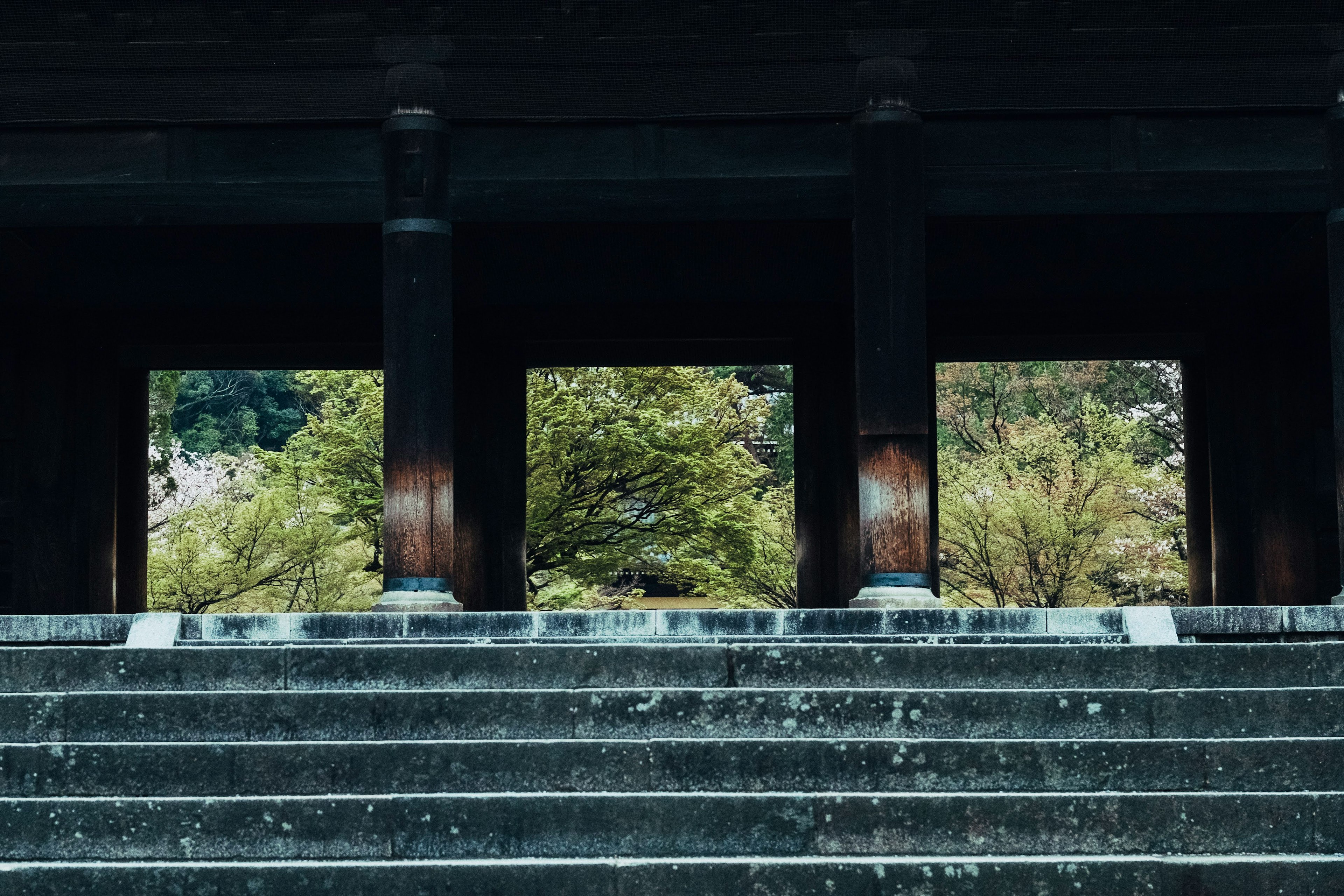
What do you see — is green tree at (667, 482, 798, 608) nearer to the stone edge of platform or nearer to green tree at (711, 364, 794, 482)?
green tree at (711, 364, 794, 482)

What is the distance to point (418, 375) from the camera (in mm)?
10000

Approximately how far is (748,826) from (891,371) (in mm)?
5002

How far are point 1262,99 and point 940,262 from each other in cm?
347

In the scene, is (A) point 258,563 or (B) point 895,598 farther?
(A) point 258,563

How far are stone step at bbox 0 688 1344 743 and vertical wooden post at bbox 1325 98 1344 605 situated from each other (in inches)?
165

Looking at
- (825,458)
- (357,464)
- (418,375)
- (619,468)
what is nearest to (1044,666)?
(418,375)

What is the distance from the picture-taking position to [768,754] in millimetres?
5707

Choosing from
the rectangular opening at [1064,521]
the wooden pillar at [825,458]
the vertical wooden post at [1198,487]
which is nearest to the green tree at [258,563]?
the rectangular opening at [1064,521]

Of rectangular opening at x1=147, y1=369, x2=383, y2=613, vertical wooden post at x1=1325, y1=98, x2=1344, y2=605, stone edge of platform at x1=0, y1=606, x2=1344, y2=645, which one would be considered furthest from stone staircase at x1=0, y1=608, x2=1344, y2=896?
rectangular opening at x1=147, y1=369, x2=383, y2=613

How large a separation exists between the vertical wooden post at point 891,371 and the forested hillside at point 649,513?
12.9 meters

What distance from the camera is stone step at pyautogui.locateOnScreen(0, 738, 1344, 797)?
564 centimetres

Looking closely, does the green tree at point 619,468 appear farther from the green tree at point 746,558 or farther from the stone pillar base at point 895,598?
the stone pillar base at point 895,598

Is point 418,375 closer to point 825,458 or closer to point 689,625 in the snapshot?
point 689,625

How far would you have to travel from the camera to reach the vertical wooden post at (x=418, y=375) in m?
9.92
